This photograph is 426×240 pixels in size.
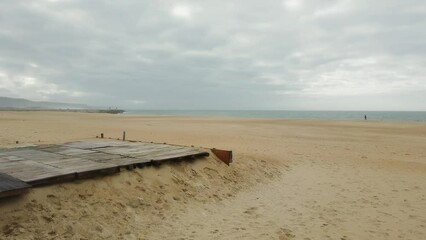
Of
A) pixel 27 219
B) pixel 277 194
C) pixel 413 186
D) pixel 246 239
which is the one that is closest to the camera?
pixel 27 219

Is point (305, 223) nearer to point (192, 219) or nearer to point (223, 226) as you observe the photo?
point (223, 226)

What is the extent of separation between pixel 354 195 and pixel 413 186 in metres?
2.45

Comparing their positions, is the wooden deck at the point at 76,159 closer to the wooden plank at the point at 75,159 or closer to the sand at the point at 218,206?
the wooden plank at the point at 75,159

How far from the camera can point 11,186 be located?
472 cm

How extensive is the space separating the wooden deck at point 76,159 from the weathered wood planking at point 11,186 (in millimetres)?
148

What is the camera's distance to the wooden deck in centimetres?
562

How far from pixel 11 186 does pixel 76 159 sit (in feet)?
7.96

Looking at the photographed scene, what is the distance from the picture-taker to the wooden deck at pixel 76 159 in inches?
221

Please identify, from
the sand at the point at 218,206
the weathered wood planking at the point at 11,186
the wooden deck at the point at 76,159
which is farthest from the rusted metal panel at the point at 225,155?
the weathered wood planking at the point at 11,186

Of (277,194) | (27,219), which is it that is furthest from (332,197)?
(27,219)

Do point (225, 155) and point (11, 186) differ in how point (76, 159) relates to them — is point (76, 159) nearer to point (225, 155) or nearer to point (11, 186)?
point (11, 186)

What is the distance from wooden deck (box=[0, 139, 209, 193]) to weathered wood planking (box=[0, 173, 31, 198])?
15 cm

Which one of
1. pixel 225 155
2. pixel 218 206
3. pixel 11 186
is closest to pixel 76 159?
pixel 11 186

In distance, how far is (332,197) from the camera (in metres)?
7.94
